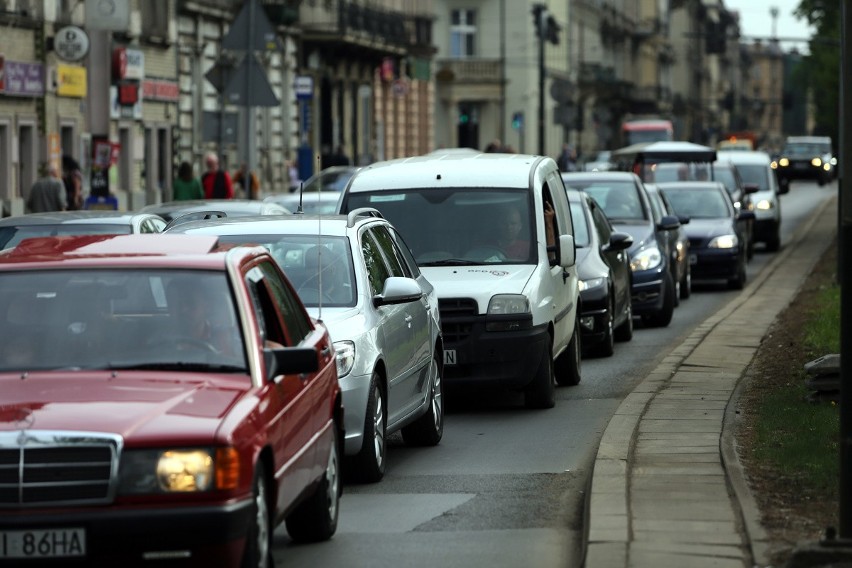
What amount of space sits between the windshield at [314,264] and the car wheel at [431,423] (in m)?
→ 1.14

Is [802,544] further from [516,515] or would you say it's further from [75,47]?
[75,47]

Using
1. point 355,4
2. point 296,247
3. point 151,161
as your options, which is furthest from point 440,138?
point 296,247

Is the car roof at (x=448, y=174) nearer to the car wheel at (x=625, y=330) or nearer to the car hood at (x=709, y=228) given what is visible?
the car wheel at (x=625, y=330)

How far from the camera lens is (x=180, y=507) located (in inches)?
265

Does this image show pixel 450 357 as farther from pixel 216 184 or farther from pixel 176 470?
pixel 216 184

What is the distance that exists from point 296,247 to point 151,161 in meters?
32.3

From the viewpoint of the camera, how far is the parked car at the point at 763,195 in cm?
3944

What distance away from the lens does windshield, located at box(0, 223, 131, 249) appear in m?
15.5

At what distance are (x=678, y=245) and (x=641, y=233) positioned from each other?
310 centimetres

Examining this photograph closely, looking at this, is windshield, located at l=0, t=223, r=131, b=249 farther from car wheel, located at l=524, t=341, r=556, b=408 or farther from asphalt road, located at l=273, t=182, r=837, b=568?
car wheel, located at l=524, t=341, r=556, b=408

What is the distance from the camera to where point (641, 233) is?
75.7 ft

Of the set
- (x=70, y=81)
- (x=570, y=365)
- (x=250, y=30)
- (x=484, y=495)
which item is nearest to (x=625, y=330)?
(x=570, y=365)

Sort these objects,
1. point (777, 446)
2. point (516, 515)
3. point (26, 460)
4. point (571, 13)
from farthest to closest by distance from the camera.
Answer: point (571, 13), point (777, 446), point (516, 515), point (26, 460)

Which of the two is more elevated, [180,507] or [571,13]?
[571,13]
